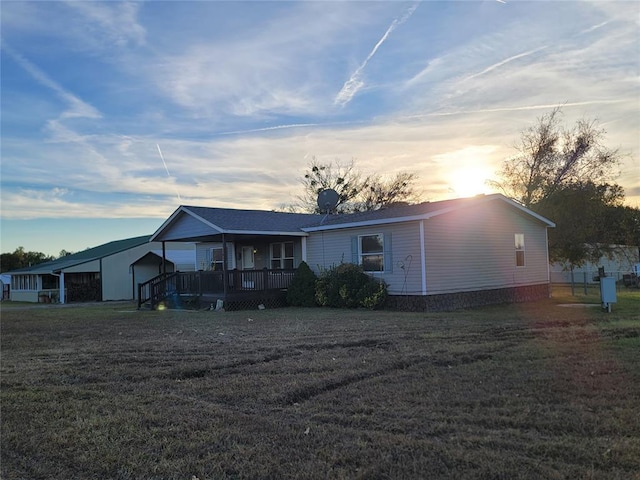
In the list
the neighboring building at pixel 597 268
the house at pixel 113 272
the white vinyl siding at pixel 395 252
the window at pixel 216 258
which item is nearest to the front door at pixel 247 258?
the window at pixel 216 258

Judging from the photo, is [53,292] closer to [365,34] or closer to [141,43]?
[141,43]

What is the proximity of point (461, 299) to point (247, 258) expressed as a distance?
1003cm

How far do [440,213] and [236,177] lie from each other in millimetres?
12164

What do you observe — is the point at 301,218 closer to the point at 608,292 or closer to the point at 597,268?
the point at 608,292

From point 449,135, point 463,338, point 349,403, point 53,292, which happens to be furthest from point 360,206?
point 349,403

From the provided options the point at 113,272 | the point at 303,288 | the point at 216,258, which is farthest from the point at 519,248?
the point at 113,272

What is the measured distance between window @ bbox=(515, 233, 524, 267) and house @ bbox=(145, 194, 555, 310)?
37 millimetres

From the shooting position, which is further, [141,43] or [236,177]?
[236,177]

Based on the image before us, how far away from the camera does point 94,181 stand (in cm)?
2022

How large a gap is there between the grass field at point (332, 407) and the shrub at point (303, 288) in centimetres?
829

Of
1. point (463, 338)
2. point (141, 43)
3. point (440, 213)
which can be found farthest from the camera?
point (440, 213)

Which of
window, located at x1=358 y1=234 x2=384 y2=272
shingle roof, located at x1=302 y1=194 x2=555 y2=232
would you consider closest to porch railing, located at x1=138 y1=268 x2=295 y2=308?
shingle roof, located at x1=302 y1=194 x2=555 y2=232

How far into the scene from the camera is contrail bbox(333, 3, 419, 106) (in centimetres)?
1056

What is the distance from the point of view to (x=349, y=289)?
16.6 meters
